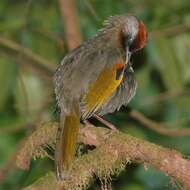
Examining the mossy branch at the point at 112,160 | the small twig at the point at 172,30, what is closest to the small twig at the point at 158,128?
the small twig at the point at 172,30

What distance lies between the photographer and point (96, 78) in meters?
5.95

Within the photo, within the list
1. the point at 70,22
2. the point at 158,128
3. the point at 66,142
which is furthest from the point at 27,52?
the point at 66,142

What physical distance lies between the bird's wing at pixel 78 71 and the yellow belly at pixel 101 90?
0.04m

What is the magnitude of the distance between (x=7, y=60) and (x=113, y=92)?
1.92 m

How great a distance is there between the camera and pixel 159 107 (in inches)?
346

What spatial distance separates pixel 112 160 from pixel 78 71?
0.96 m

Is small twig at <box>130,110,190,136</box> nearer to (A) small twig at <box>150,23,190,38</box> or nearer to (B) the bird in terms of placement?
(A) small twig at <box>150,23,190,38</box>

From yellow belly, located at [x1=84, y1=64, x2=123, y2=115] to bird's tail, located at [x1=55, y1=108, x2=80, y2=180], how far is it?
0.35 feet

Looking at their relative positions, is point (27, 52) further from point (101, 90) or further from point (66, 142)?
point (66, 142)

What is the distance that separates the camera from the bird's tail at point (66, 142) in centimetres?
509

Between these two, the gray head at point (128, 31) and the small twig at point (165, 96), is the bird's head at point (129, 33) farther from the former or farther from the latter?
the small twig at point (165, 96)

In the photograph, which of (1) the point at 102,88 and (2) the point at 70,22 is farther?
(2) the point at 70,22

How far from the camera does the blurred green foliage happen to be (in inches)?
295

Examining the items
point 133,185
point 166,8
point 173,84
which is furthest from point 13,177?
point 166,8
